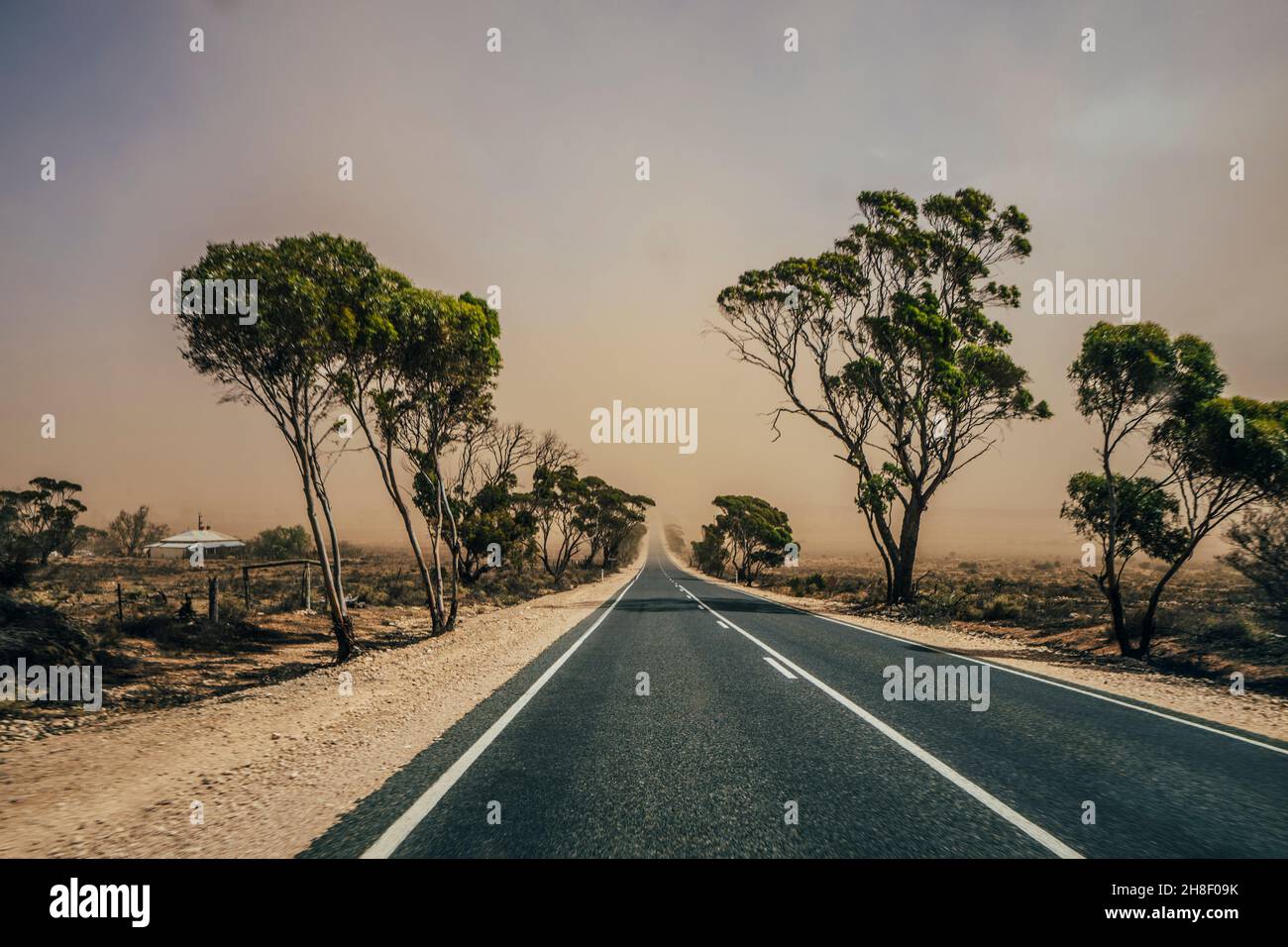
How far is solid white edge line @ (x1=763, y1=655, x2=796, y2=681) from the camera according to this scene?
29.2 ft

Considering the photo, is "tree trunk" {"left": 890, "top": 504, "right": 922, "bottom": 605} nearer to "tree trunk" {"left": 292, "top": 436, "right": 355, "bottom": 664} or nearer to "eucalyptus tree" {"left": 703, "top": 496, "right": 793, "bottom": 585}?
"tree trunk" {"left": 292, "top": 436, "right": 355, "bottom": 664}

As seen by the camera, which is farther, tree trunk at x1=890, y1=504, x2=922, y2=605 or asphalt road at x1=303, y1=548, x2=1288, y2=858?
tree trunk at x1=890, y1=504, x2=922, y2=605

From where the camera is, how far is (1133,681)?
10.0 metres

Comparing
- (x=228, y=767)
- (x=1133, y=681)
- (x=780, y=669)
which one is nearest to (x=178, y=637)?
(x=228, y=767)

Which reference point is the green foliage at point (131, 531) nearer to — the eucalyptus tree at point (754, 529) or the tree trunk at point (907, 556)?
the eucalyptus tree at point (754, 529)

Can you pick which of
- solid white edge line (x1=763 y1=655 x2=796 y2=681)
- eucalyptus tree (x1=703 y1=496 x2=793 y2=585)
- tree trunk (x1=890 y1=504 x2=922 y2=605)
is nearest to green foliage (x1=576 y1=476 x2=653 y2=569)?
eucalyptus tree (x1=703 y1=496 x2=793 y2=585)

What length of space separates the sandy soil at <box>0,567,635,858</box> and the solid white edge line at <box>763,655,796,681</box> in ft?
14.3

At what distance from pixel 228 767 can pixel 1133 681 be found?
13.2 m

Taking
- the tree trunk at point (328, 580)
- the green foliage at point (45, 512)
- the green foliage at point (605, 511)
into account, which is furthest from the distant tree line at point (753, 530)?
the green foliage at point (45, 512)

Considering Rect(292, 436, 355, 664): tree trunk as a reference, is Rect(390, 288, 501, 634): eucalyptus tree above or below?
above

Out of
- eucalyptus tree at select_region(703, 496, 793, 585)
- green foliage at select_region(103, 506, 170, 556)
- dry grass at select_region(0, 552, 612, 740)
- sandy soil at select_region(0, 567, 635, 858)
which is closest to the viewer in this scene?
sandy soil at select_region(0, 567, 635, 858)

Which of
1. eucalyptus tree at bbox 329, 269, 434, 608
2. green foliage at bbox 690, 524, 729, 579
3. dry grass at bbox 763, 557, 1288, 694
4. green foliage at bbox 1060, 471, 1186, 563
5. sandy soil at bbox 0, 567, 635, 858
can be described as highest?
eucalyptus tree at bbox 329, 269, 434, 608

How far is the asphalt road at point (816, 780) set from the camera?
3.40m
